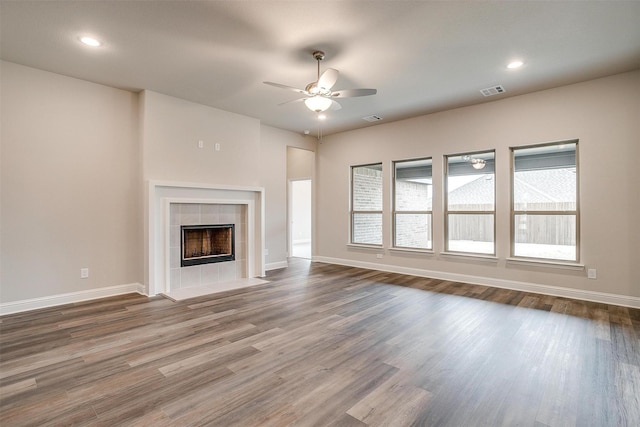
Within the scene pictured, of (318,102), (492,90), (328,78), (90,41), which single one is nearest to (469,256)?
(492,90)

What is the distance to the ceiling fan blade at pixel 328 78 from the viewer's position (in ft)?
10.4

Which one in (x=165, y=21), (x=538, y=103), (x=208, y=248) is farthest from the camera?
(x=208, y=248)

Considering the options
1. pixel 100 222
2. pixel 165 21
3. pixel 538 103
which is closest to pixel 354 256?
pixel 538 103

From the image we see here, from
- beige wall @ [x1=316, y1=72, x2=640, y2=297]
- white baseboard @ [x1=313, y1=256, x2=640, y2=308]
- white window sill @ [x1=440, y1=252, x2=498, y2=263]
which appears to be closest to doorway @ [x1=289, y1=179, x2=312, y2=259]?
white baseboard @ [x1=313, y1=256, x2=640, y2=308]

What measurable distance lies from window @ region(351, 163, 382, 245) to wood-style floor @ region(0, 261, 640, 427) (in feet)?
8.60

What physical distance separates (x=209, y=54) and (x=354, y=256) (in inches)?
188

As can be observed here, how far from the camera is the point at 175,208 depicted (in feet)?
15.8

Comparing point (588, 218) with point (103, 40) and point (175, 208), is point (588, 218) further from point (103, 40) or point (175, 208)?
point (103, 40)

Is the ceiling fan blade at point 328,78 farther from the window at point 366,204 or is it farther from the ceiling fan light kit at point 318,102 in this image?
the window at point 366,204

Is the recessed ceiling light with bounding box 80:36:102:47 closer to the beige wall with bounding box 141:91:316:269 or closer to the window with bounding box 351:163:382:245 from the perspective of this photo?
the beige wall with bounding box 141:91:316:269

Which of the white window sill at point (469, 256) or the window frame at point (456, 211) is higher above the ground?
the window frame at point (456, 211)

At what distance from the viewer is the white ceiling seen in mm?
2781

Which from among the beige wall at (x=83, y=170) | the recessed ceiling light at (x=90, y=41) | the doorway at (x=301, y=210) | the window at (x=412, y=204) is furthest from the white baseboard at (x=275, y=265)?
the doorway at (x=301, y=210)

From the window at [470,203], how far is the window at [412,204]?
37 centimetres
